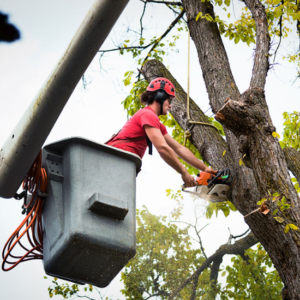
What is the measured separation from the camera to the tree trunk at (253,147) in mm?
2773

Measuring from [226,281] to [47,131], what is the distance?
775 cm

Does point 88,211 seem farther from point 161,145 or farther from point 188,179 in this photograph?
point 188,179

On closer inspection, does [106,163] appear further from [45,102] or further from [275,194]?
[275,194]

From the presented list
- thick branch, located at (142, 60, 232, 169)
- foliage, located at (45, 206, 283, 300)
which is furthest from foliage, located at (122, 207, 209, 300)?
thick branch, located at (142, 60, 232, 169)

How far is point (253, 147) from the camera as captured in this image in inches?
115

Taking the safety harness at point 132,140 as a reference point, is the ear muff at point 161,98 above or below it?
above

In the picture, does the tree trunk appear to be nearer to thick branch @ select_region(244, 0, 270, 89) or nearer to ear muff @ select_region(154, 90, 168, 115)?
thick branch @ select_region(244, 0, 270, 89)

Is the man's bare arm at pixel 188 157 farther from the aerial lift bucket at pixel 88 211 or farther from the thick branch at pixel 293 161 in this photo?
the aerial lift bucket at pixel 88 211

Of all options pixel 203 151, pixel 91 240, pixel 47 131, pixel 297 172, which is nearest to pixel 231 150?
pixel 203 151

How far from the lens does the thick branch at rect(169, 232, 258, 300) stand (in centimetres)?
915

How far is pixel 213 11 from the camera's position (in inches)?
180

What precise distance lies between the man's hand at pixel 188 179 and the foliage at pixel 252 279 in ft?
16.8

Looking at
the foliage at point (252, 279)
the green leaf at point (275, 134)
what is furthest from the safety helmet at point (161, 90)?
the foliage at point (252, 279)

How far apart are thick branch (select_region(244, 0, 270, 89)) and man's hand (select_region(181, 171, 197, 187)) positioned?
878 mm
